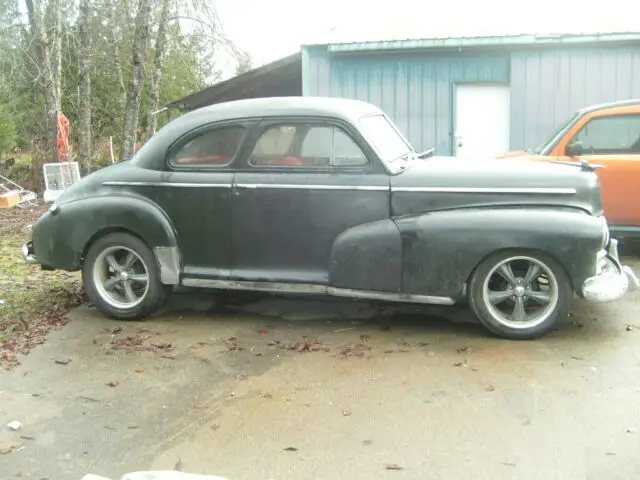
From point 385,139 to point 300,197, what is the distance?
0.92 metres

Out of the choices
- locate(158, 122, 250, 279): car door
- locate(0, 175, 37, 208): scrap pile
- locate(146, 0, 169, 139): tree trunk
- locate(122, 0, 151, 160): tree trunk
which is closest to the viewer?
locate(158, 122, 250, 279): car door

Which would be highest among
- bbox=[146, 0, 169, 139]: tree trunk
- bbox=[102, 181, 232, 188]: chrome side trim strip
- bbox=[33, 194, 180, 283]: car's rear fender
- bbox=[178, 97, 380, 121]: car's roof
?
bbox=[146, 0, 169, 139]: tree trunk

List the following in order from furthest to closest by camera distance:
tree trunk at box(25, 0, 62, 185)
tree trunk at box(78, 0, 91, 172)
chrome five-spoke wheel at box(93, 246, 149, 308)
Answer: tree trunk at box(78, 0, 91, 172) → tree trunk at box(25, 0, 62, 185) → chrome five-spoke wheel at box(93, 246, 149, 308)

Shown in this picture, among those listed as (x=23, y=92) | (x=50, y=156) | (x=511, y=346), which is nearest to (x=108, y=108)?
(x=23, y=92)

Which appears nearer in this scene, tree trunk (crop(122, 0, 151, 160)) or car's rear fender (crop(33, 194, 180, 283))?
car's rear fender (crop(33, 194, 180, 283))

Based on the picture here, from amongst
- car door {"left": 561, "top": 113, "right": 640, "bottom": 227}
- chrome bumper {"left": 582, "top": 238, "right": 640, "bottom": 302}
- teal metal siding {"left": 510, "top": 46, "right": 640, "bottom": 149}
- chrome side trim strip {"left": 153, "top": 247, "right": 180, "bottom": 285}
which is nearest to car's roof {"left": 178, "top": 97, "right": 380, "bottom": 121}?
chrome side trim strip {"left": 153, "top": 247, "right": 180, "bottom": 285}

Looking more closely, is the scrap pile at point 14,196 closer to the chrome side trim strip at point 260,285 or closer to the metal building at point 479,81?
the metal building at point 479,81

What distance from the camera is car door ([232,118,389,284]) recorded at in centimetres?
543

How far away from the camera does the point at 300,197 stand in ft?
18.1

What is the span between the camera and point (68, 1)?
16984 mm

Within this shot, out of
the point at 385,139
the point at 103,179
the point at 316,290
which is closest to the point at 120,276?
the point at 103,179

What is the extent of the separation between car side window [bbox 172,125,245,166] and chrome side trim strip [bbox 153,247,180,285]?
0.74 metres

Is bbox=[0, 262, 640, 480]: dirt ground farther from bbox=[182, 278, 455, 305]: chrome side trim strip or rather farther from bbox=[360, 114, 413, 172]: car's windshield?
bbox=[360, 114, 413, 172]: car's windshield

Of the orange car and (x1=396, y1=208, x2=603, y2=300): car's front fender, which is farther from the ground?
the orange car
